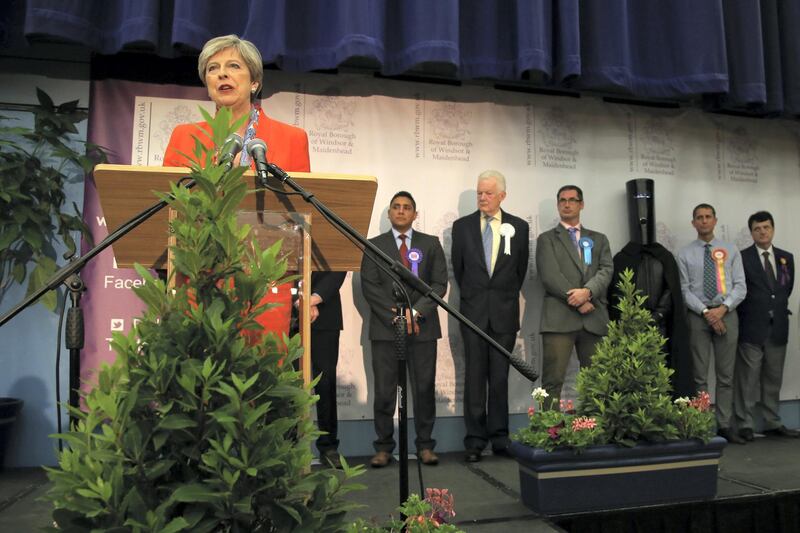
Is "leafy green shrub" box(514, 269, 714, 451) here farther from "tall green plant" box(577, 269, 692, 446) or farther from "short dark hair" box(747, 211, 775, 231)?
"short dark hair" box(747, 211, 775, 231)

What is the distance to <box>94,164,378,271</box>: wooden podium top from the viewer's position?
4.50ft

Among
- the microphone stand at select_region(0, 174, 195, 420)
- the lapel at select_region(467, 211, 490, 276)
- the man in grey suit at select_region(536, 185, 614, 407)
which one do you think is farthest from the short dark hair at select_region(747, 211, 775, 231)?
the microphone stand at select_region(0, 174, 195, 420)

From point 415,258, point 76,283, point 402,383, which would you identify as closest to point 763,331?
point 415,258

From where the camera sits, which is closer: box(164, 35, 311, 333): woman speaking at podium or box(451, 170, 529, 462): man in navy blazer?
box(164, 35, 311, 333): woman speaking at podium

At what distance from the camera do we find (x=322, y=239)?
5.28ft

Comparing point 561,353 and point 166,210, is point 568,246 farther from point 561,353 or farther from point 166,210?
point 166,210

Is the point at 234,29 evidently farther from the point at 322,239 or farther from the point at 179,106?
the point at 322,239

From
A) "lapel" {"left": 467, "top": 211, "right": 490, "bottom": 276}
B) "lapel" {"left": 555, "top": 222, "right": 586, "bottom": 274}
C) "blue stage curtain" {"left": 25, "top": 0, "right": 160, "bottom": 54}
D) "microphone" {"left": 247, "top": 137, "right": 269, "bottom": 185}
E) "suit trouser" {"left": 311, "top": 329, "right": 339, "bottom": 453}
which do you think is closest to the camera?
"microphone" {"left": 247, "top": 137, "right": 269, "bottom": 185}

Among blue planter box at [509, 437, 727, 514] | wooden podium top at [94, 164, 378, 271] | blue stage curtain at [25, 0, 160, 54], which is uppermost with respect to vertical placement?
blue stage curtain at [25, 0, 160, 54]

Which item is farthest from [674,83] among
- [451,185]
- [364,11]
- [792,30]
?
[364,11]

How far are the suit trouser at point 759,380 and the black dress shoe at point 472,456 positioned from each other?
1.94m

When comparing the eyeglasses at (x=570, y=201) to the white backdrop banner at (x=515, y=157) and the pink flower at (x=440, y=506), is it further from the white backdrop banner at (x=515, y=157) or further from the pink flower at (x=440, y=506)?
the pink flower at (x=440, y=506)

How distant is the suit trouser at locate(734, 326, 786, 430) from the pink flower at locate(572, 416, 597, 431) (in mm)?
2432

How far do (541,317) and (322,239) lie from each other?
257cm
